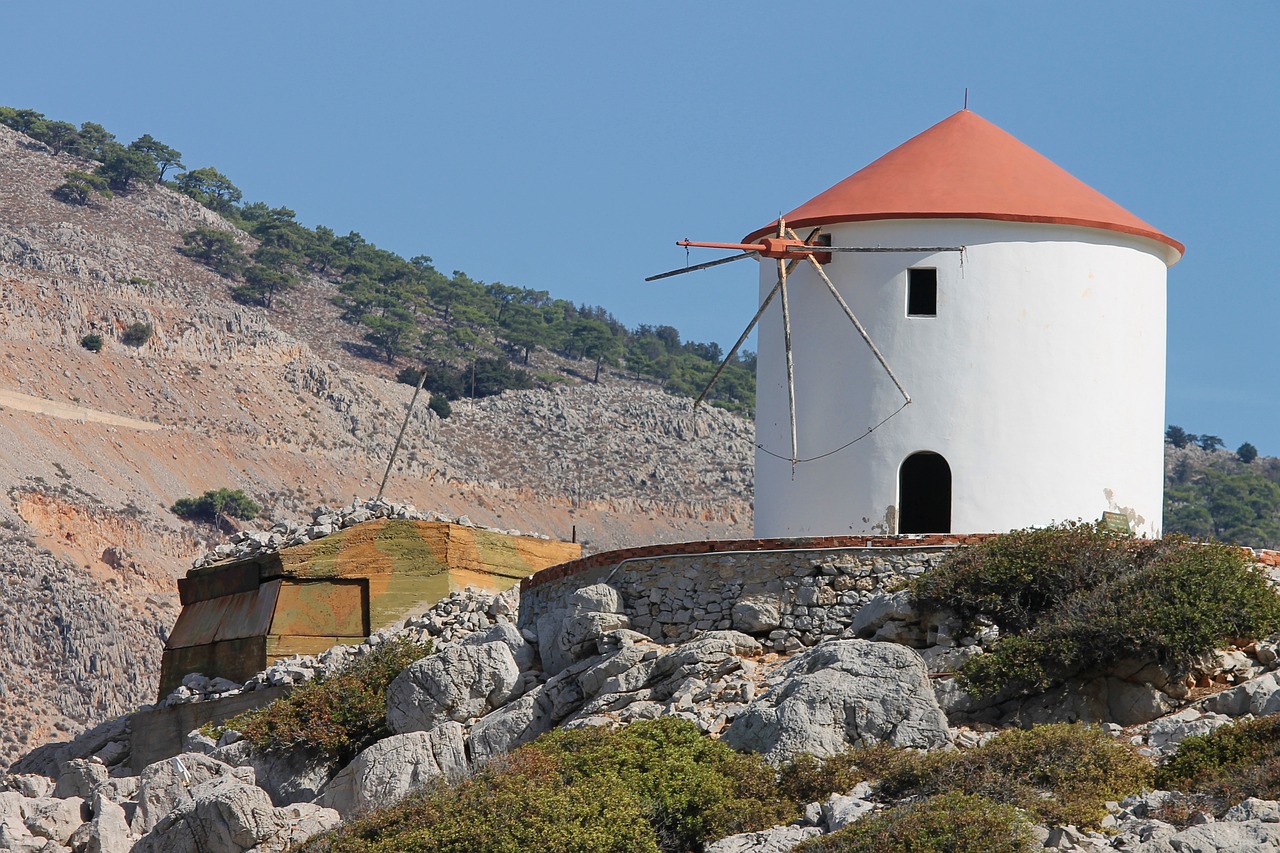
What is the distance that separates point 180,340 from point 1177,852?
212 feet

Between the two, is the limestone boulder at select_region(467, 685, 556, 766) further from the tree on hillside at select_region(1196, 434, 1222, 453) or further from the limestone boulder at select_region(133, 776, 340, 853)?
the tree on hillside at select_region(1196, 434, 1222, 453)

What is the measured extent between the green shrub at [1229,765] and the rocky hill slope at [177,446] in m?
37.2

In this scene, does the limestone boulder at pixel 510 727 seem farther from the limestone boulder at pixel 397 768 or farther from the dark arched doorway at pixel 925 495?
the dark arched doorway at pixel 925 495

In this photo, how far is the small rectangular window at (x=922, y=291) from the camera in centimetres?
2089

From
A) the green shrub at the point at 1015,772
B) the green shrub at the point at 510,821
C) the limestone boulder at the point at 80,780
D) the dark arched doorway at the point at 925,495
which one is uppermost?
the dark arched doorway at the point at 925,495

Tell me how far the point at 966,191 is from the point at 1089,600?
647 centimetres

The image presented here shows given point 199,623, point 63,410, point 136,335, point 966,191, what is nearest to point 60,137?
point 136,335

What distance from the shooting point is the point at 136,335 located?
2803 inches

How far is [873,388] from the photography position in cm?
2067

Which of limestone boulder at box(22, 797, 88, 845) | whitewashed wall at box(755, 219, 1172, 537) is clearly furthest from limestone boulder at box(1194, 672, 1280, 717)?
limestone boulder at box(22, 797, 88, 845)

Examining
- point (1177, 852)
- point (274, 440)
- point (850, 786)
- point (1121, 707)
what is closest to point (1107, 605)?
point (1121, 707)

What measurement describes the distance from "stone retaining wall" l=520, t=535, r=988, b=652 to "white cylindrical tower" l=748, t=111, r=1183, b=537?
216 centimetres

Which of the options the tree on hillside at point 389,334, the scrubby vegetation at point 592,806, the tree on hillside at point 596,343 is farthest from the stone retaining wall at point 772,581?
the tree on hillside at point 596,343

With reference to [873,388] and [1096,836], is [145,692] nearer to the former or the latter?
[873,388]
